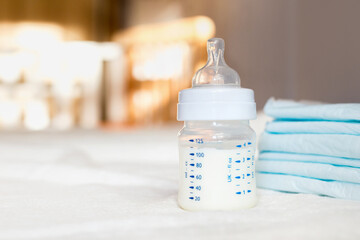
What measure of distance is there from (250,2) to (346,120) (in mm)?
1472

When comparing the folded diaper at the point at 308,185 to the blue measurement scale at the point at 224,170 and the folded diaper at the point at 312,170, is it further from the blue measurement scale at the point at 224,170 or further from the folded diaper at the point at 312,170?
the blue measurement scale at the point at 224,170

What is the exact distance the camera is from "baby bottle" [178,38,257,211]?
0.53 metres

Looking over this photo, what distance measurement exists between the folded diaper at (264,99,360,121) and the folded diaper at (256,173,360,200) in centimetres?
10

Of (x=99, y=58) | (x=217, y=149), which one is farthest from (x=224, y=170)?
(x=99, y=58)

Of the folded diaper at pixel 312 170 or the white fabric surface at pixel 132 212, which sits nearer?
the white fabric surface at pixel 132 212

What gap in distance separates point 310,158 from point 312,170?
1.0 inches

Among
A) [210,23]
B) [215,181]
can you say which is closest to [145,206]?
[215,181]

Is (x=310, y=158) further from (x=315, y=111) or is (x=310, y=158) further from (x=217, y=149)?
(x=217, y=149)

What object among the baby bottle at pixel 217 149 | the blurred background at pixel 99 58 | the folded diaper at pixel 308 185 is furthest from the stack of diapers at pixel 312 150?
the blurred background at pixel 99 58

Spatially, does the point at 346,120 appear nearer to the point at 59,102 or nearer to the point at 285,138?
the point at 285,138

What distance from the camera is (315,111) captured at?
2.16 feet

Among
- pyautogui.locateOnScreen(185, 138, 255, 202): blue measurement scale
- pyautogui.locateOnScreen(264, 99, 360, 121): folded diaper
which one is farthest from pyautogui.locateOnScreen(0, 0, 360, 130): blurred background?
pyautogui.locateOnScreen(185, 138, 255, 202): blue measurement scale

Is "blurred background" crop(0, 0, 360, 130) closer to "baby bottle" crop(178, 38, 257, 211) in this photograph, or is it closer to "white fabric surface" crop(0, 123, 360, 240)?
"white fabric surface" crop(0, 123, 360, 240)

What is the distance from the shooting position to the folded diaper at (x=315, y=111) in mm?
620
